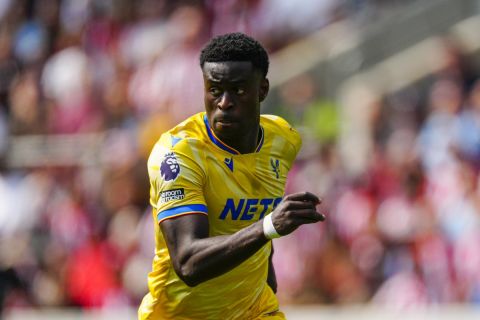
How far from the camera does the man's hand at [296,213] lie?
5910 millimetres

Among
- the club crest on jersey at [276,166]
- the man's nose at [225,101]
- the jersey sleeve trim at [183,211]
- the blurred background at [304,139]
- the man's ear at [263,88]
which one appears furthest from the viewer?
the blurred background at [304,139]

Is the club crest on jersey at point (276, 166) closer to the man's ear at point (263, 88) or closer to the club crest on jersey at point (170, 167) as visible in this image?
the man's ear at point (263, 88)

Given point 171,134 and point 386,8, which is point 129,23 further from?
point 171,134

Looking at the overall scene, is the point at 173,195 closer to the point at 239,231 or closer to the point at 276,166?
the point at 239,231

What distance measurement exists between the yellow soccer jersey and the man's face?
20 centimetres

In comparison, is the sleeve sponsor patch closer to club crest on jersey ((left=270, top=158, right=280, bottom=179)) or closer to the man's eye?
the man's eye

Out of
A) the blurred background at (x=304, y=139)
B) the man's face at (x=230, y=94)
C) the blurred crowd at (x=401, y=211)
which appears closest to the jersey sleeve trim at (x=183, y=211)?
the man's face at (x=230, y=94)

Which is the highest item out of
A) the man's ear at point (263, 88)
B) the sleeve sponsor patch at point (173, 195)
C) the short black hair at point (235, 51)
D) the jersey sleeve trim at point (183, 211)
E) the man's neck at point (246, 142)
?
the short black hair at point (235, 51)

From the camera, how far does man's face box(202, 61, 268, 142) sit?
6.62 metres

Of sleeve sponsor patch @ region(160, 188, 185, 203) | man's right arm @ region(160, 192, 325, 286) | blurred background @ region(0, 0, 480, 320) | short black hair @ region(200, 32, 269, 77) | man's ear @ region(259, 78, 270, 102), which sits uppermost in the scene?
blurred background @ region(0, 0, 480, 320)

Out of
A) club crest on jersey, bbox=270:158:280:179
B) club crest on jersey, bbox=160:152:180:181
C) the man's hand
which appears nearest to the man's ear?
club crest on jersey, bbox=270:158:280:179

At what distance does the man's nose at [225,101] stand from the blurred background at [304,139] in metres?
5.53

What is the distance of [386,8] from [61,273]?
5869 mm

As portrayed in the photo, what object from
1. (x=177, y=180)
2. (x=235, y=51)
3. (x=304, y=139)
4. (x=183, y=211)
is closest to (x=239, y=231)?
(x=183, y=211)
